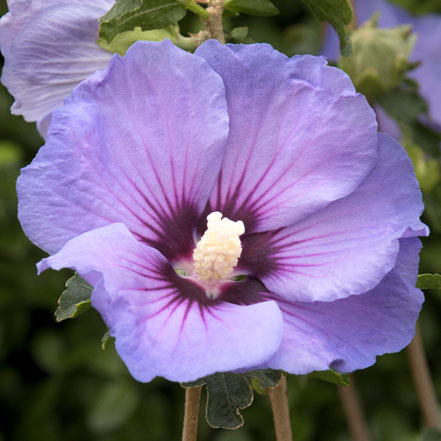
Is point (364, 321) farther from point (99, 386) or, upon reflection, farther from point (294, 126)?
point (99, 386)

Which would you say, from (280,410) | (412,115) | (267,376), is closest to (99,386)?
(412,115)

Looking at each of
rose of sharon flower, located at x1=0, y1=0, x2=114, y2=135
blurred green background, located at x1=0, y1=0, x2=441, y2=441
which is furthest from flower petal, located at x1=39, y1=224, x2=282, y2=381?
blurred green background, located at x1=0, y1=0, x2=441, y2=441

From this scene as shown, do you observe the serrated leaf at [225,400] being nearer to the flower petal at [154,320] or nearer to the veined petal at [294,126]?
the flower petal at [154,320]

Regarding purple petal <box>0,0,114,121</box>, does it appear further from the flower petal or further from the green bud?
the green bud

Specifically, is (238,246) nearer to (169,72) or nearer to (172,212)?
(172,212)

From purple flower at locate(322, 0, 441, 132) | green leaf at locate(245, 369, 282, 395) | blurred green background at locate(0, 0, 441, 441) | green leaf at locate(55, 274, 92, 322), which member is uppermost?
green leaf at locate(55, 274, 92, 322)

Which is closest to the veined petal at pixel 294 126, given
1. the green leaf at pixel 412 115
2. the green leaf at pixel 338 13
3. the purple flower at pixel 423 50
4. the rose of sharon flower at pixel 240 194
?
the rose of sharon flower at pixel 240 194
